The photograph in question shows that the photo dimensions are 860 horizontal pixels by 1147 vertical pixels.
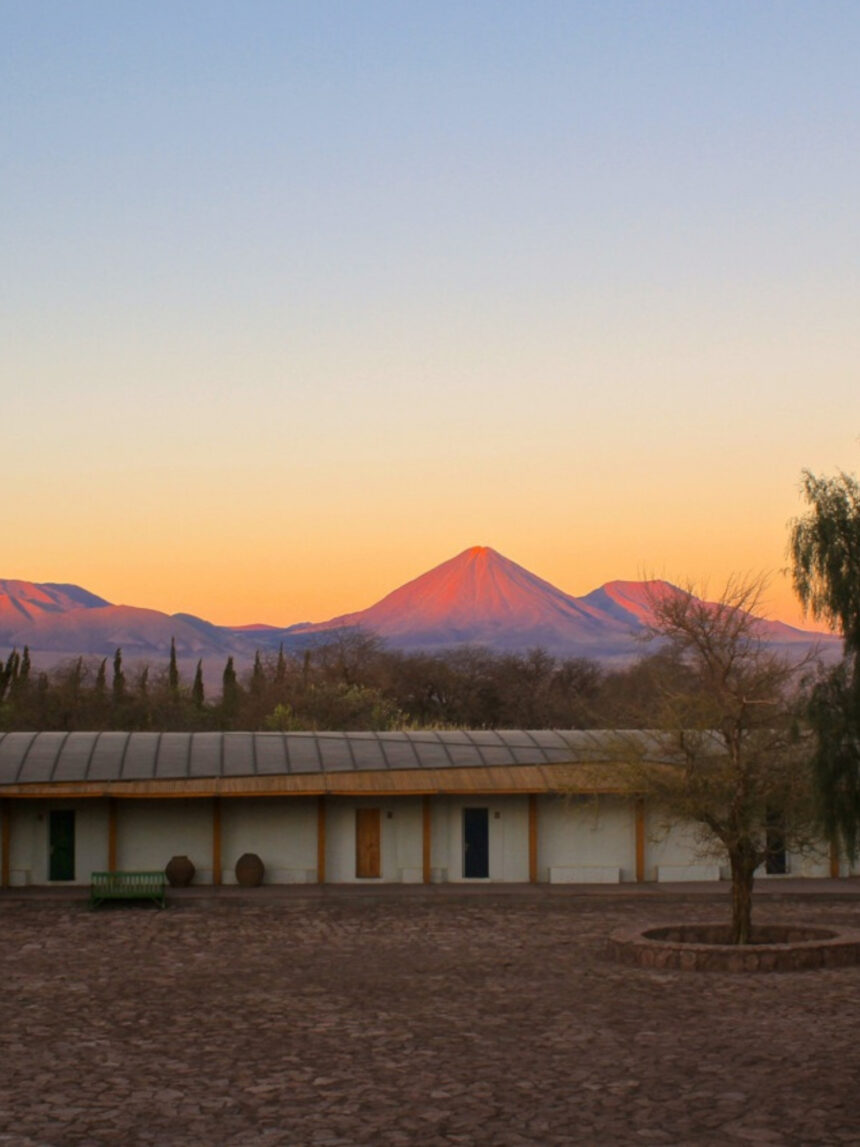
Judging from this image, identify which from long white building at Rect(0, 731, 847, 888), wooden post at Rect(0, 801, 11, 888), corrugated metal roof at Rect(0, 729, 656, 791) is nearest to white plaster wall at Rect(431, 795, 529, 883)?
long white building at Rect(0, 731, 847, 888)

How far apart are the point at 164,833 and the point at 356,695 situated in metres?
38.0

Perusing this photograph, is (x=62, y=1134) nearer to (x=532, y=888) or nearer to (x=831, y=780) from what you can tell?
(x=831, y=780)

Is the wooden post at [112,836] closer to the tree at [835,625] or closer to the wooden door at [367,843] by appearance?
the wooden door at [367,843]

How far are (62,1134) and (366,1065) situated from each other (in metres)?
3.65

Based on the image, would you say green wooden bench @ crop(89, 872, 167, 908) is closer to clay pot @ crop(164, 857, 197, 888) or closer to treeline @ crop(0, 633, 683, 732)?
clay pot @ crop(164, 857, 197, 888)

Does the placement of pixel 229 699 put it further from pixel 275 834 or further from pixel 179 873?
pixel 179 873

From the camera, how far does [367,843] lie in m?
34.6

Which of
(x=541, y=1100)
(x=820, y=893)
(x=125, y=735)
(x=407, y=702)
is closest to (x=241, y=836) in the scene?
(x=125, y=735)

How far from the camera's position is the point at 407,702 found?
8812cm

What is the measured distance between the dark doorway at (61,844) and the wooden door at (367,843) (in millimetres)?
6417

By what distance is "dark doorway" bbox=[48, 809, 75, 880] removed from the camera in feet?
112

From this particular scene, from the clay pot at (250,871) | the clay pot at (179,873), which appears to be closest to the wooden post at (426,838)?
the clay pot at (250,871)

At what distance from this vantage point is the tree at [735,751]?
77.5 feet

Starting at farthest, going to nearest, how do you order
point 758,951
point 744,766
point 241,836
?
point 241,836
point 744,766
point 758,951
